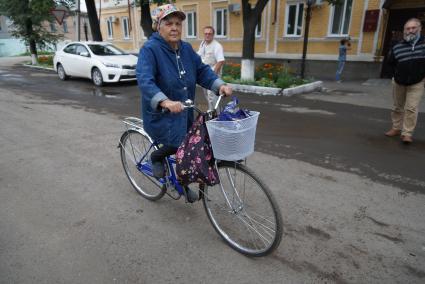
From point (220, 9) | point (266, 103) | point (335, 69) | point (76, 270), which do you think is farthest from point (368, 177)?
point (220, 9)

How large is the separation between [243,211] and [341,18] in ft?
48.0

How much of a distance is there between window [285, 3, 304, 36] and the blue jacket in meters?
14.9

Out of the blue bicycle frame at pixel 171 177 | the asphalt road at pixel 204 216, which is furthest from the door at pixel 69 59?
the blue bicycle frame at pixel 171 177

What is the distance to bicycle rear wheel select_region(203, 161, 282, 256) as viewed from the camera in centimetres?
248

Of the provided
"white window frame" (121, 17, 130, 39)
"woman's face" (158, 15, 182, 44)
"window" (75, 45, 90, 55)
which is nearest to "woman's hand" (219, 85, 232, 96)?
"woman's face" (158, 15, 182, 44)

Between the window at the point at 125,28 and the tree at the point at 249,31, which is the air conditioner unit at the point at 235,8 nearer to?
the tree at the point at 249,31

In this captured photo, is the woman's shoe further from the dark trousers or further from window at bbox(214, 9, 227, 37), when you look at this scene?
window at bbox(214, 9, 227, 37)

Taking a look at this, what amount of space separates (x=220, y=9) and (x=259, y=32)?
3.21 metres

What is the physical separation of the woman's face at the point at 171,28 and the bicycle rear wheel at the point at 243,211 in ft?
3.71

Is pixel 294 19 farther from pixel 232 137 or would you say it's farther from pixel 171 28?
pixel 232 137

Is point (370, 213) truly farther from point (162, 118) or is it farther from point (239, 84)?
point (239, 84)

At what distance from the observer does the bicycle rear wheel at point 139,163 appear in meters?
3.48

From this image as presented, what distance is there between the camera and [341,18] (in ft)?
48.3

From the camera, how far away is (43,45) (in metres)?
23.3
